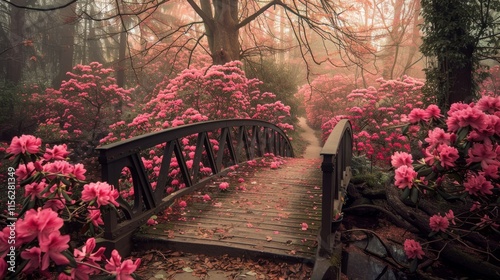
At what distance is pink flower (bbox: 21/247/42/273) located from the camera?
121 cm

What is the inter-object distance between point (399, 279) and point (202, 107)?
5940mm

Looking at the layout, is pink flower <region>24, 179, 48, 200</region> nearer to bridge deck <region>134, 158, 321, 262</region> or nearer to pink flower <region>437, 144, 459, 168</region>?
bridge deck <region>134, 158, 321, 262</region>

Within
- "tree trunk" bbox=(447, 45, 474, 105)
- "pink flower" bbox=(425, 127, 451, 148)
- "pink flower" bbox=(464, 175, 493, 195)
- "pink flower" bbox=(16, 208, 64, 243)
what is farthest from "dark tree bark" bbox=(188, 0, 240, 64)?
"pink flower" bbox=(16, 208, 64, 243)

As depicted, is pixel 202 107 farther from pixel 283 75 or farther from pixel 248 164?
pixel 283 75

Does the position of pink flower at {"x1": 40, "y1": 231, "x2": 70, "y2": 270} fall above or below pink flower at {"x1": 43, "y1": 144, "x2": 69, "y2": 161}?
below

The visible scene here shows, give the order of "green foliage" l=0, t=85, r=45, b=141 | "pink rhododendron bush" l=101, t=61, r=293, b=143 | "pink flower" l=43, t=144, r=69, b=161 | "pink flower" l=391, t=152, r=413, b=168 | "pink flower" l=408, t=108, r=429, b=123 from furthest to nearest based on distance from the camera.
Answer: "green foliage" l=0, t=85, r=45, b=141
"pink rhododendron bush" l=101, t=61, r=293, b=143
"pink flower" l=408, t=108, r=429, b=123
"pink flower" l=391, t=152, r=413, b=168
"pink flower" l=43, t=144, r=69, b=161

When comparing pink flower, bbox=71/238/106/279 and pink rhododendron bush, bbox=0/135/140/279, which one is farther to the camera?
pink flower, bbox=71/238/106/279

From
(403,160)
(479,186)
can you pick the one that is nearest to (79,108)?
(403,160)

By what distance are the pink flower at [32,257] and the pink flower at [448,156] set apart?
2671mm

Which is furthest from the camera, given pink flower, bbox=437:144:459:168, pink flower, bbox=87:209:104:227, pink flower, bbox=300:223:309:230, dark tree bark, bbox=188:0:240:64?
dark tree bark, bbox=188:0:240:64

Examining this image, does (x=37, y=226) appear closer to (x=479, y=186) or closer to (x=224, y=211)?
(x=224, y=211)

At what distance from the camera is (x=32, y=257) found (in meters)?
1.23

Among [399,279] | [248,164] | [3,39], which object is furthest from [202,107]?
[3,39]

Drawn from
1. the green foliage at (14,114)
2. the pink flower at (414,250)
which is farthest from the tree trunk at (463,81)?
the green foliage at (14,114)
